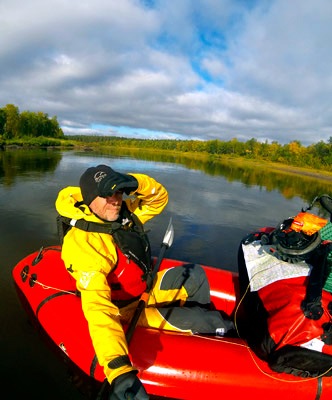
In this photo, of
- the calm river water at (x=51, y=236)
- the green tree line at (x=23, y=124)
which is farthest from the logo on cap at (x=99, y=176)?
the green tree line at (x=23, y=124)

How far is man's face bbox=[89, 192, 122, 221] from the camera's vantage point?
87.4 inches

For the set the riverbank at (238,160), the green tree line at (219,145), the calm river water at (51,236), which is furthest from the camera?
the green tree line at (219,145)

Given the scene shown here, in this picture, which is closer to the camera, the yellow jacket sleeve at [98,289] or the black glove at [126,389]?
the black glove at [126,389]

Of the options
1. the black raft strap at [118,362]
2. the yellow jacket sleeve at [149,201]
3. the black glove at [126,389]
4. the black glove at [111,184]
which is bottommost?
the black glove at [126,389]

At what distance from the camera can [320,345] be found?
1.92 meters

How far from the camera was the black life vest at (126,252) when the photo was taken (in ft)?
7.32

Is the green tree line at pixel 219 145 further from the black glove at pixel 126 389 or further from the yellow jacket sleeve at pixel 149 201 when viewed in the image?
the black glove at pixel 126 389

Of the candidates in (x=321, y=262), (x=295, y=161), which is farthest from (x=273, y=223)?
(x=295, y=161)

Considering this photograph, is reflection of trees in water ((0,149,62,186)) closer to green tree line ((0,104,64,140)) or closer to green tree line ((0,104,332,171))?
green tree line ((0,104,332,171))

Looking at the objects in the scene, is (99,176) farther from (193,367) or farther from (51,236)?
(51,236)

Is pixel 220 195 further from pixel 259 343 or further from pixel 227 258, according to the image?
pixel 259 343

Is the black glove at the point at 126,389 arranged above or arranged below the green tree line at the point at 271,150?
below

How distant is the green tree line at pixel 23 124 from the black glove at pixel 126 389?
219 feet

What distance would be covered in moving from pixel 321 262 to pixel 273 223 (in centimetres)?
733
